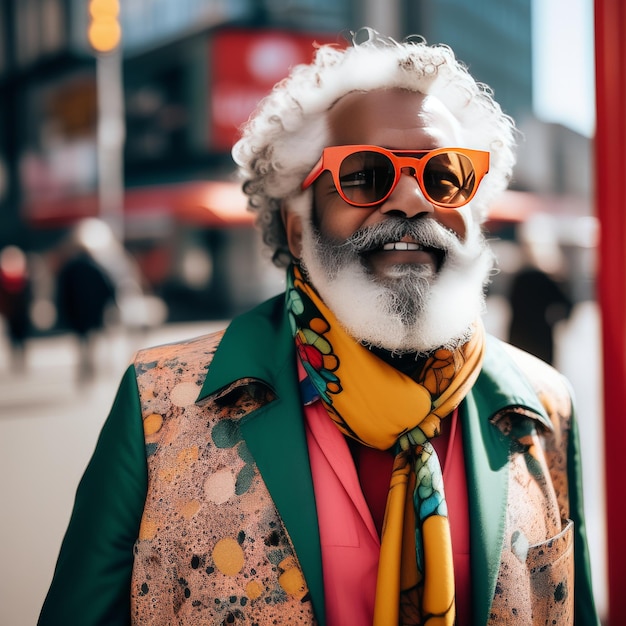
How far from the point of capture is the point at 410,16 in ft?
17.6

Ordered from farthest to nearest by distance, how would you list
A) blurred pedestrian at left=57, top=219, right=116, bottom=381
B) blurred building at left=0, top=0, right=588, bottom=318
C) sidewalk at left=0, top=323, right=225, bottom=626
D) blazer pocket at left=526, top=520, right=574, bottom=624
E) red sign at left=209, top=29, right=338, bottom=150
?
1. blurred building at left=0, top=0, right=588, bottom=318
2. red sign at left=209, top=29, right=338, bottom=150
3. blurred pedestrian at left=57, top=219, right=116, bottom=381
4. sidewalk at left=0, top=323, right=225, bottom=626
5. blazer pocket at left=526, top=520, right=574, bottom=624

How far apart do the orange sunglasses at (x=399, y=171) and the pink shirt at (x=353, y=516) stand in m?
0.55

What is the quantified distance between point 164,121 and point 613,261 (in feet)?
62.4

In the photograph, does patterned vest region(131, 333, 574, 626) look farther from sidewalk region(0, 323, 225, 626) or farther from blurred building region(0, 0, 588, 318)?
blurred building region(0, 0, 588, 318)

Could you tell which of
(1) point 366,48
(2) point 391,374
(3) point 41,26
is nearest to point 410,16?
(1) point 366,48

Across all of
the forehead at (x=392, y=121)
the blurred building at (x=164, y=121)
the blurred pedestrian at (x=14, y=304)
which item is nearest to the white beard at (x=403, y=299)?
the forehead at (x=392, y=121)

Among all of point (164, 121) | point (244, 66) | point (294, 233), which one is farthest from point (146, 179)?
point (294, 233)

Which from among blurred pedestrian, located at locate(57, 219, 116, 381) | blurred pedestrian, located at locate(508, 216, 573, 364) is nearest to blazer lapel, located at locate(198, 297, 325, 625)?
blurred pedestrian, located at locate(508, 216, 573, 364)

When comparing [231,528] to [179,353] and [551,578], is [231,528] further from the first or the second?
[551,578]

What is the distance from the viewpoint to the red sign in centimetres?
1625

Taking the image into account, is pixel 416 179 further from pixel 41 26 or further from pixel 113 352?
pixel 41 26

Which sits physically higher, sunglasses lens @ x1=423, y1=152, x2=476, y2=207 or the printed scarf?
sunglasses lens @ x1=423, y1=152, x2=476, y2=207

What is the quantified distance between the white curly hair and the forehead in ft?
0.11

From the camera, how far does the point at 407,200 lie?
5.62 feet
